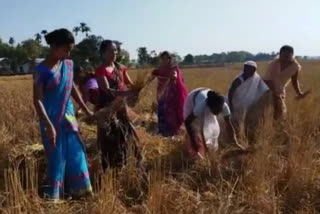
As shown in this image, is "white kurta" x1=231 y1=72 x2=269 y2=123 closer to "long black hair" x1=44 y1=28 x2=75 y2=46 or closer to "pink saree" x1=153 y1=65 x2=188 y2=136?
"pink saree" x1=153 y1=65 x2=188 y2=136

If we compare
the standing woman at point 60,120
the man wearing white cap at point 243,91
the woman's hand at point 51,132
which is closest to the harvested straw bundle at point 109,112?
the standing woman at point 60,120

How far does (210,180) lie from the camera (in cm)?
431

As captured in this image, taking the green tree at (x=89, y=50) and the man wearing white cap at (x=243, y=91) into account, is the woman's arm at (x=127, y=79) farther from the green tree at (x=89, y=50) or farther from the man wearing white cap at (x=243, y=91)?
the green tree at (x=89, y=50)

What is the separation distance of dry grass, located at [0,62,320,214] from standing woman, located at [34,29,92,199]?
154mm

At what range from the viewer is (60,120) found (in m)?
3.91

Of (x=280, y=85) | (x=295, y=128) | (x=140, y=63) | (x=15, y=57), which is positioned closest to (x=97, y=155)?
(x=140, y=63)

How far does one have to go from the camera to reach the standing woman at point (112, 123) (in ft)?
14.9

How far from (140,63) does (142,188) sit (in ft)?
Answer: 4.79

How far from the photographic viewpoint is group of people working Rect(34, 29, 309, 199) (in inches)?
149

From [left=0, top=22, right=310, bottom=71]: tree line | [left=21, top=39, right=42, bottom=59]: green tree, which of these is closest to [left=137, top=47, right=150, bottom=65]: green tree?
A: [left=0, top=22, right=310, bottom=71]: tree line

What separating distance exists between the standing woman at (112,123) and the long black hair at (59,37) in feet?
2.55

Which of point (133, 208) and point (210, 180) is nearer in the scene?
point (133, 208)

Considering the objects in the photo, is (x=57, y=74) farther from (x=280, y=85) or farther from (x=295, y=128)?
(x=280, y=85)

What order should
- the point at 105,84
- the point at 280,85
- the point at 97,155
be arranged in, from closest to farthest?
the point at 105,84, the point at 97,155, the point at 280,85
